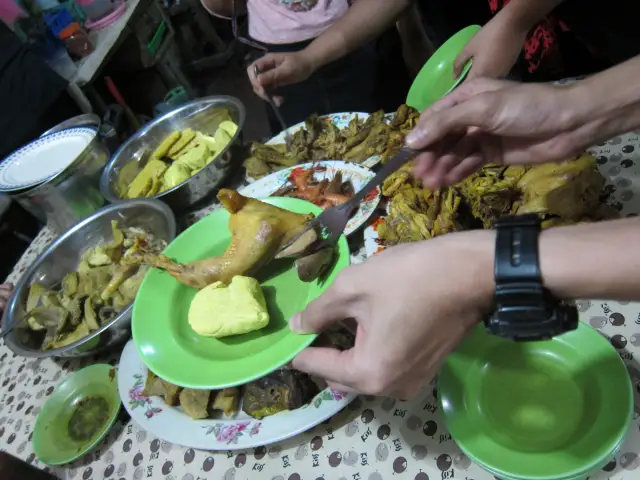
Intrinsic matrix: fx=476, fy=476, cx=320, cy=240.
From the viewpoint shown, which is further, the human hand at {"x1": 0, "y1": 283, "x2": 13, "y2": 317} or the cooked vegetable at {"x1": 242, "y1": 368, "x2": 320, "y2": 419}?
the human hand at {"x1": 0, "y1": 283, "x2": 13, "y2": 317}

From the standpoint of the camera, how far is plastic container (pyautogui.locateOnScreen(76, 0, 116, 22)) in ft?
13.8

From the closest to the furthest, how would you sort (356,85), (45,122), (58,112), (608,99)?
(608,99) → (356,85) → (45,122) → (58,112)

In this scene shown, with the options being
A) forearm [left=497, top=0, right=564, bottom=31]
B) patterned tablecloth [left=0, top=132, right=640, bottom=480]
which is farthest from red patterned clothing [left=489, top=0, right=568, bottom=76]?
patterned tablecloth [left=0, top=132, right=640, bottom=480]

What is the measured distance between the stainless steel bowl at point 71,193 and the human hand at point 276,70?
2.59ft

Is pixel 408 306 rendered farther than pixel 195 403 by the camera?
No

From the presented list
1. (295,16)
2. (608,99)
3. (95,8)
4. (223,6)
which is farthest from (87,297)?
(95,8)

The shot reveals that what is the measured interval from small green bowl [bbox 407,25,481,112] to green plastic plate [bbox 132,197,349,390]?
75 centimetres

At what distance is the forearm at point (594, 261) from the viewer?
68 centimetres

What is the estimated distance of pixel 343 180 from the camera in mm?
1665

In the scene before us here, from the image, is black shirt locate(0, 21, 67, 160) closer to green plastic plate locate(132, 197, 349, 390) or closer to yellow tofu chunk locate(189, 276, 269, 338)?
green plastic plate locate(132, 197, 349, 390)

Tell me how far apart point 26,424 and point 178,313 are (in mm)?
797

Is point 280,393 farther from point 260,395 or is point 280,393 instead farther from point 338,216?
point 338,216

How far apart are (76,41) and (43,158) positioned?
2.07 m

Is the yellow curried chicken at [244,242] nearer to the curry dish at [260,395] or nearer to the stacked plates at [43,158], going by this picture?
the curry dish at [260,395]
